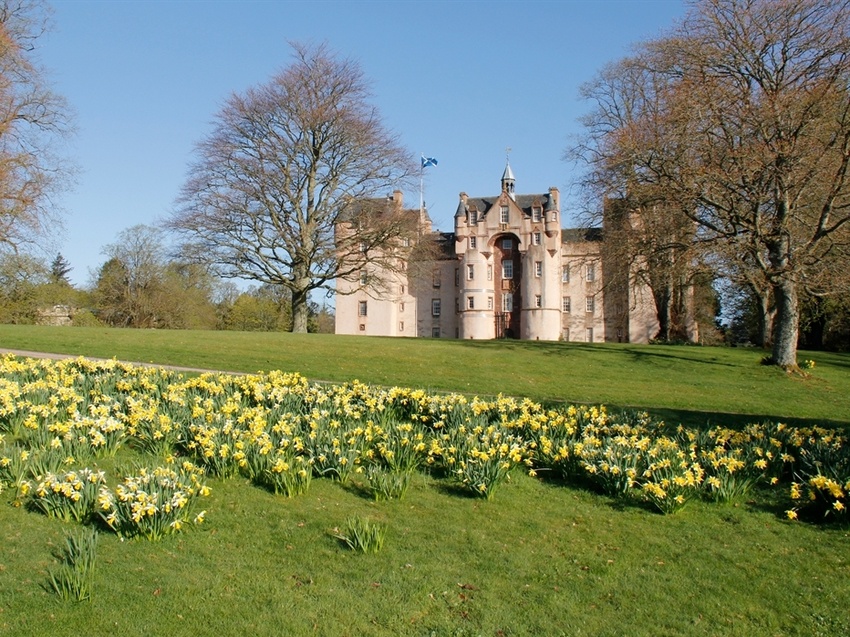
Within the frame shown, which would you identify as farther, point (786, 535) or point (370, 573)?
point (786, 535)

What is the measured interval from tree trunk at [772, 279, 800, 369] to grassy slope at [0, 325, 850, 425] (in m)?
0.84

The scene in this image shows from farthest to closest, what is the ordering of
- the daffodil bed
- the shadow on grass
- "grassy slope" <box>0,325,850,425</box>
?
A: "grassy slope" <box>0,325,850,425</box> → the shadow on grass → the daffodil bed

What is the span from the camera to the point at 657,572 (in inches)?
257

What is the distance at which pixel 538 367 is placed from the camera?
23.0 m

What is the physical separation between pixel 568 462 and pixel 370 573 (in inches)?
152

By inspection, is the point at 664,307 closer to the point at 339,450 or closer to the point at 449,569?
the point at 339,450

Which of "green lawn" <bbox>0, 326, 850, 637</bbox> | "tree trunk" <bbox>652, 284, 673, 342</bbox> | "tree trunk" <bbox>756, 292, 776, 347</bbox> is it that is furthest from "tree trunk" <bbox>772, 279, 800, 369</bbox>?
"green lawn" <bbox>0, 326, 850, 637</bbox>

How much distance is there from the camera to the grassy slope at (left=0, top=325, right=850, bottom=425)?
17.5m

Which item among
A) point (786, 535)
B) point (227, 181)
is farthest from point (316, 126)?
point (786, 535)

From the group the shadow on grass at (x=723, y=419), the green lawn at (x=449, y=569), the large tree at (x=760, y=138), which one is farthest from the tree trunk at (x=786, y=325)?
the green lawn at (x=449, y=569)

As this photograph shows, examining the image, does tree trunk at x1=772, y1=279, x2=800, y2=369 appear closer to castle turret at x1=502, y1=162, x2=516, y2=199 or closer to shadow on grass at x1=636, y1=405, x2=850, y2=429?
shadow on grass at x1=636, y1=405, x2=850, y2=429

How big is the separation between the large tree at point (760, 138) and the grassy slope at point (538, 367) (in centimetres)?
366

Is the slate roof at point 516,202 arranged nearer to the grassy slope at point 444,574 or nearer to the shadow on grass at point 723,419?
the shadow on grass at point 723,419

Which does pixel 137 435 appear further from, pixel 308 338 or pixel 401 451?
pixel 308 338
